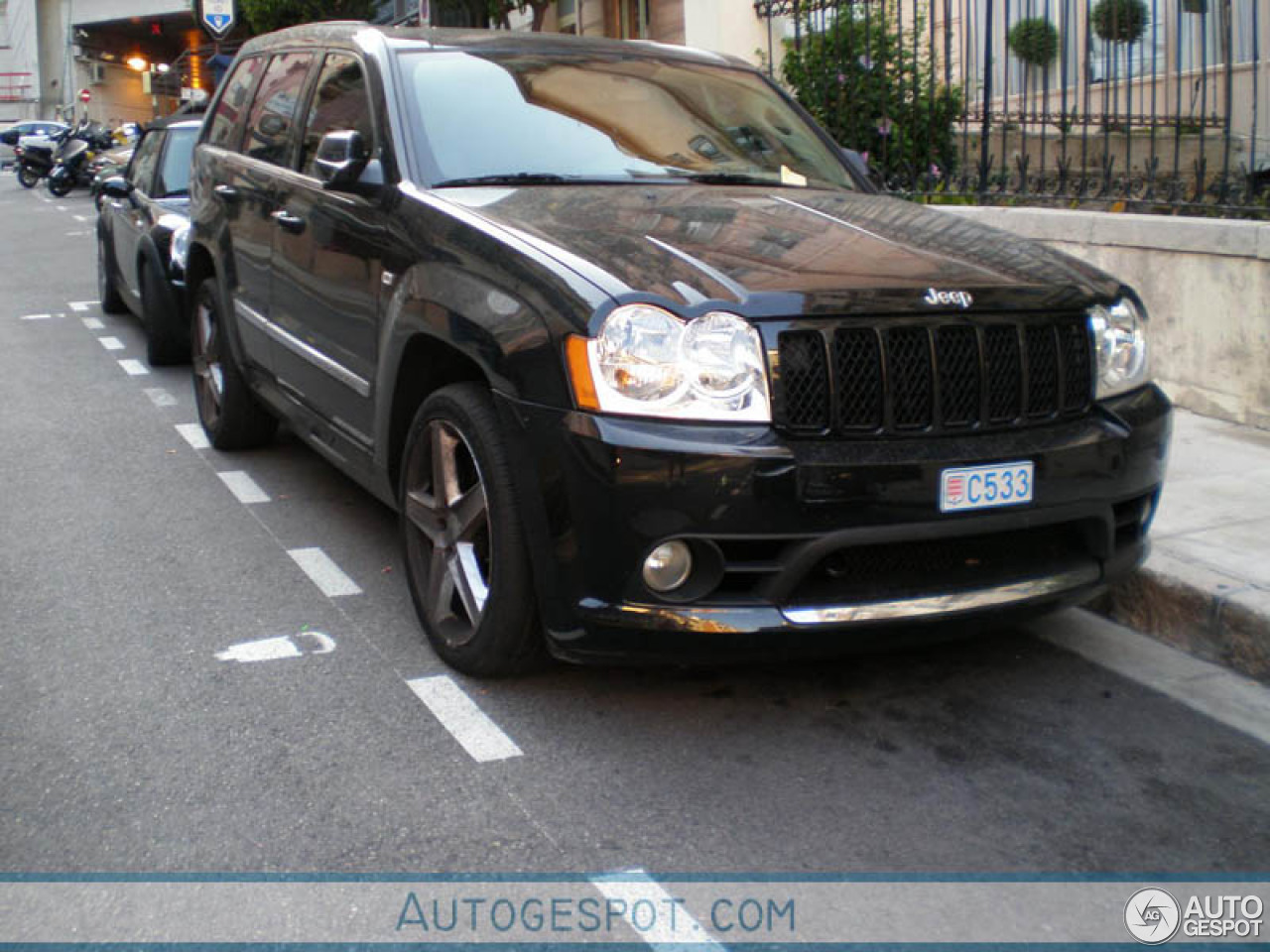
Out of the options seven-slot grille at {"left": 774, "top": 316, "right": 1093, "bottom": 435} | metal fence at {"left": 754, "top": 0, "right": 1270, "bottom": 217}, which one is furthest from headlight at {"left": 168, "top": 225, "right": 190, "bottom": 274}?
seven-slot grille at {"left": 774, "top": 316, "right": 1093, "bottom": 435}

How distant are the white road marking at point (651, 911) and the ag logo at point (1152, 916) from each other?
0.87 m

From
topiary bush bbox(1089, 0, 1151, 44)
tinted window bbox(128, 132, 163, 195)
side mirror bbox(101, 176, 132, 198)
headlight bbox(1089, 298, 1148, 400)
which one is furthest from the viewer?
tinted window bbox(128, 132, 163, 195)

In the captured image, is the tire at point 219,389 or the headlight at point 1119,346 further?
the tire at point 219,389

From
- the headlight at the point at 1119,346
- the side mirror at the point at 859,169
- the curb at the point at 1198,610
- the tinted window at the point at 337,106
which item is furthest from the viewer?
the side mirror at the point at 859,169

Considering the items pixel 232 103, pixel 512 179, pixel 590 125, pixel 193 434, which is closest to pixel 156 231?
pixel 193 434

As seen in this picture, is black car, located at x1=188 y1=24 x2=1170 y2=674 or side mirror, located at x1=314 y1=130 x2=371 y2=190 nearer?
black car, located at x1=188 y1=24 x2=1170 y2=674

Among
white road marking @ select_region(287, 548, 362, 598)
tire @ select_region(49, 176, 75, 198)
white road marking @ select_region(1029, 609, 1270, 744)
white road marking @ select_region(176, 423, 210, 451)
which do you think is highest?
tire @ select_region(49, 176, 75, 198)

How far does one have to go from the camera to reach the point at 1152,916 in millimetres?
3037

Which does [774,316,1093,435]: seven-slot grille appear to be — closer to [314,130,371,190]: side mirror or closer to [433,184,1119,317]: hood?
[433,184,1119,317]: hood

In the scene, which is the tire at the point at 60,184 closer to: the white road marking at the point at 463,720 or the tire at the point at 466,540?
the tire at the point at 466,540

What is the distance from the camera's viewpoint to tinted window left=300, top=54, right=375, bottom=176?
5.10 metres

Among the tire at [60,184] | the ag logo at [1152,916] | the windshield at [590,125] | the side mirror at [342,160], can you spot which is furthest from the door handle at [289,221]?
the tire at [60,184]

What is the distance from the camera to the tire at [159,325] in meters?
9.32

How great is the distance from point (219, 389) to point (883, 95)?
4.62 m
